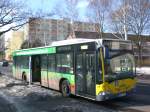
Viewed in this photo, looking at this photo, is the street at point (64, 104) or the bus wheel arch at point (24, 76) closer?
the street at point (64, 104)

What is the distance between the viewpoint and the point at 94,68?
13.6 m

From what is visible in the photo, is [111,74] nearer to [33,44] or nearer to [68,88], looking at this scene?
[68,88]

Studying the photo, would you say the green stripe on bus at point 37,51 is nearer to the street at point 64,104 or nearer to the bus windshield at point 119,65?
the street at point 64,104

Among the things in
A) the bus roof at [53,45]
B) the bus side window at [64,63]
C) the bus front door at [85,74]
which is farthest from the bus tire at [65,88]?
the bus roof at [53,45]

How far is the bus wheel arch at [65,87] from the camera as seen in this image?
16.2m

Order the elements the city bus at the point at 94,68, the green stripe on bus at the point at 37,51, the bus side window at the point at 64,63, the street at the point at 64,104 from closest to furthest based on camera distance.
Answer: the street at the point at 64,104 < the city bus at the point at 94,68 < the bus side window at the point at 64,63 < the green stripe on bus at the point at 37,51

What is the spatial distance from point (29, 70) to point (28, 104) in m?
8.27

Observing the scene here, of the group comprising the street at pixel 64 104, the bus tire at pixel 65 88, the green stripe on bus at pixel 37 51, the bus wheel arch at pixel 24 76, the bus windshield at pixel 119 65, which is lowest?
the street at pixel 64 104

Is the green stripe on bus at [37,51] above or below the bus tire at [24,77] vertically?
above

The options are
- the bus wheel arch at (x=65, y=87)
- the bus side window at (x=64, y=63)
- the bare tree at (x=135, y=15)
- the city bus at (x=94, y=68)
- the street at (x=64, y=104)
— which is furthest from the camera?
the bare tree at (x=135, y=15)

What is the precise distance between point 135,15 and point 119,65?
35436 mm

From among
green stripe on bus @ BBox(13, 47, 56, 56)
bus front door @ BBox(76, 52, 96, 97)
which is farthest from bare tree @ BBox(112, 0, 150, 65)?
bus front door @ BBox(76, 52, 96, 97)

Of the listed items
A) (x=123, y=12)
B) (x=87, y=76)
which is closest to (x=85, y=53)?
(x=87, y=76)

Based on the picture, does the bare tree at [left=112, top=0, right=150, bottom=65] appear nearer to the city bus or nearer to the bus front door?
the city bus
